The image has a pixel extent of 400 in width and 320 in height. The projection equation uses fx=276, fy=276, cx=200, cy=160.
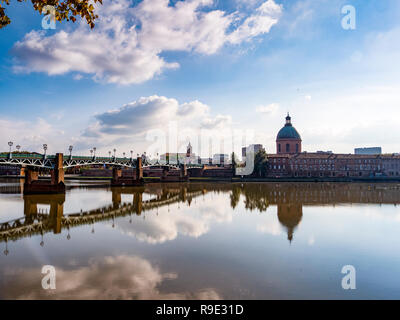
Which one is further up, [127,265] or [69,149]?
[69,149]

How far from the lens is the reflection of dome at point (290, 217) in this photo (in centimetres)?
2041

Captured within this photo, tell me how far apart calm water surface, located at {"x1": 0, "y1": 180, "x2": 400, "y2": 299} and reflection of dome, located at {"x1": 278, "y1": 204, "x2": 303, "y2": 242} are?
9 cm

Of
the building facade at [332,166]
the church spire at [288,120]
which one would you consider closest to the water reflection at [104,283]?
the building facade at [332,166]

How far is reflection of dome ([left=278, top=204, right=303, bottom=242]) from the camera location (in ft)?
66.9

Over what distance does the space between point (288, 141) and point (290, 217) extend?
303 feet

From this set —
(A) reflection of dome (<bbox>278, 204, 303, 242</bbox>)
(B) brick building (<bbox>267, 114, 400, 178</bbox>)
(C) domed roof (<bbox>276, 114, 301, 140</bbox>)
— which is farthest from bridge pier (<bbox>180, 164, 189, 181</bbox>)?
(A) reflection of dome (<bbox>278, 204, 303, 242</bbox>)

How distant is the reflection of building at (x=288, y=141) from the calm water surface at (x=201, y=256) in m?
88.8

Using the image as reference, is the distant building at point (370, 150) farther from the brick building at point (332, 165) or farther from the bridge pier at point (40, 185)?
the bridge pier at point (40, 185)

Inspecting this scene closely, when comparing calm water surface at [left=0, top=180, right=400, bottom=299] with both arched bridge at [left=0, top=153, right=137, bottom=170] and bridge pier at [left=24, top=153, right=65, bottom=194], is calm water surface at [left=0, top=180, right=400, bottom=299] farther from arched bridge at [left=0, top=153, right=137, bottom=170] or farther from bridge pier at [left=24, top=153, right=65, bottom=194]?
arched bridge at [left=0, top=153, right=137, bottom=170]

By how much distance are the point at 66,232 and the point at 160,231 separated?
22.4 ft

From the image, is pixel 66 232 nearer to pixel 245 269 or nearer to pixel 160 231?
pixel 160 231

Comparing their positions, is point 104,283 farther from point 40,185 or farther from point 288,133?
point 288,133

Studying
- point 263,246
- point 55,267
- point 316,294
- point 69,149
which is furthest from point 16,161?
point 316,294
